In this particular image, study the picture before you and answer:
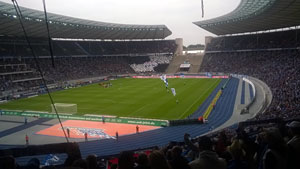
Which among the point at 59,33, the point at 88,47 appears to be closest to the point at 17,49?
the point at 59,33

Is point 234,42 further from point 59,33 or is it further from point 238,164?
point 238,164

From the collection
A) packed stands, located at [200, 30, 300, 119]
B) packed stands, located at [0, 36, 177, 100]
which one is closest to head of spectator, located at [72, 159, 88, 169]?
packed stands, located at [0, 36, 177, 100]

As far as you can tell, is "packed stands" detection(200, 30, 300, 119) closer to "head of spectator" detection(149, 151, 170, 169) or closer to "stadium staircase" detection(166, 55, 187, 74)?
"stadium staircase" detection(166, 55, 187, 74)

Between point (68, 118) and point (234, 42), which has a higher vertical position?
point (234, 42)

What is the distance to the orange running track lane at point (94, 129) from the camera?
2139cm

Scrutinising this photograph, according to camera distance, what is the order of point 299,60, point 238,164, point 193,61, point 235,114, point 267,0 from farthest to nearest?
point 193,61
point 299,60
point 267,0
point 235,114
point 238,164

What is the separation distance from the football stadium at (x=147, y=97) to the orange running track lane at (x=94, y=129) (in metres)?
0.10

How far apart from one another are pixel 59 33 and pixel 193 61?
149ft

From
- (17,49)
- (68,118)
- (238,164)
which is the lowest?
(68,118)

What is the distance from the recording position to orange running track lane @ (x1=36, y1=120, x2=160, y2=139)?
842 inches

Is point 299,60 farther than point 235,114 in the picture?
Yes

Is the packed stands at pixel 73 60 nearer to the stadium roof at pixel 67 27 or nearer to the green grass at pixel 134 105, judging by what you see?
the stadium roof at pixel 67 27

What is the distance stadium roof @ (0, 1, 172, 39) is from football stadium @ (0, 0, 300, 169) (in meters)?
0.30

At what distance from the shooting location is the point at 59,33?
6512 centimetres
